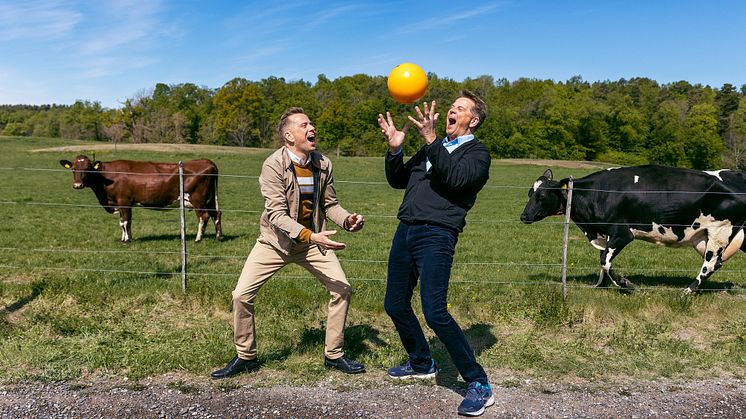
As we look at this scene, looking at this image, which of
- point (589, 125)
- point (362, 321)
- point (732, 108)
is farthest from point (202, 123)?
point (362, 321)

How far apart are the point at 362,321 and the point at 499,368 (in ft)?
6.01

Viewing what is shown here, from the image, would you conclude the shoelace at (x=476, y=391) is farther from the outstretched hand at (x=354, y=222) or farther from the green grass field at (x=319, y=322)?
Answer: the outstretched hand at (x=354, y=222)

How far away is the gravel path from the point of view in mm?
4258

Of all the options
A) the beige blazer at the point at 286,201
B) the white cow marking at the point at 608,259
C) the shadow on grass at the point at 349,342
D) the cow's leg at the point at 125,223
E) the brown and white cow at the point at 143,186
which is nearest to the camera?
the beige blazer at the point at 286,201

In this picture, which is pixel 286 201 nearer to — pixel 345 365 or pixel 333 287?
pixel 333 287

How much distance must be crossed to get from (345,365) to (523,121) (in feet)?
276

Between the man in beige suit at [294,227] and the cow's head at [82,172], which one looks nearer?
the man in beige suit at [294,227]

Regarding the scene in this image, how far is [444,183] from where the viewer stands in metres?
4.13

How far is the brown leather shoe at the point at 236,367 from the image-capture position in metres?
4.90

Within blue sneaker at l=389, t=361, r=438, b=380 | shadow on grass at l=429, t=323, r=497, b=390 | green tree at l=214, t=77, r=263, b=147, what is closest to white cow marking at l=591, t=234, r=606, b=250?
shadow on grass at l=429, t=323, r=497, b=390

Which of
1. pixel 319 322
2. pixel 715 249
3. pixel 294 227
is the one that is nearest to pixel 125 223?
pixel 319 322

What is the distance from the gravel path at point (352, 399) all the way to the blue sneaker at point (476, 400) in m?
0.07

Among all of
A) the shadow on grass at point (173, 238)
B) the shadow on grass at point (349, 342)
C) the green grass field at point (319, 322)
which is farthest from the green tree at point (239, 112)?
the shadow on grass at point (349, 342)

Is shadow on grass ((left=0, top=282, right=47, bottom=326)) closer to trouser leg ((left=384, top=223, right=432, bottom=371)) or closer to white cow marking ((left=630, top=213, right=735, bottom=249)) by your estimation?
trouser leg ((left=384, top=223, right=432, bottom=371))
